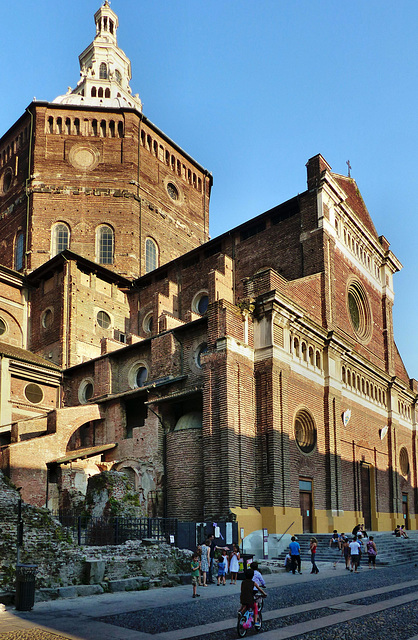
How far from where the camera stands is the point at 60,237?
45031 millimetres

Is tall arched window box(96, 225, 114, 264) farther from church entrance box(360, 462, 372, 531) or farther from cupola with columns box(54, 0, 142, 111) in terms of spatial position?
church entrance box(360, 462, 372, 531)

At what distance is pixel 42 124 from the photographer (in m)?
46.4

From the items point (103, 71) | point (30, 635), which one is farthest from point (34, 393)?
point (103, 71)

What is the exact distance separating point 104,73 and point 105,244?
20141mm

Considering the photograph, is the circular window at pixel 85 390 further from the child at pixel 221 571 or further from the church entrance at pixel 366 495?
the child at pixel 221 571

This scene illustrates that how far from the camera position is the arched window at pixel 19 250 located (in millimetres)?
45812

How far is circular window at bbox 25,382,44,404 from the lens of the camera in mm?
34750

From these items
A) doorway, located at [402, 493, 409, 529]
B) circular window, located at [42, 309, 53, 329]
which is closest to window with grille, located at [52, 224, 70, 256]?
circular window, located at [42, 309, 53, 329]

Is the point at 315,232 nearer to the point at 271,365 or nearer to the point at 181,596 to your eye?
the point at 271,365

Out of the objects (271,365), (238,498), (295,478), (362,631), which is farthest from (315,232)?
(362,631)

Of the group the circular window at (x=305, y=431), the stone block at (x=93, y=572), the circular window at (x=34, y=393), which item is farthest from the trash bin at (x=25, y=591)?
the circular window at (x=34, y=393)

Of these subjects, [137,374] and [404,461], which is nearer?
[137,374]

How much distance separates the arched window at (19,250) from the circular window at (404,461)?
2920cm

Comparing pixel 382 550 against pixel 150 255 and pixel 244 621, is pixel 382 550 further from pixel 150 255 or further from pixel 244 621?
pixel 150 255
